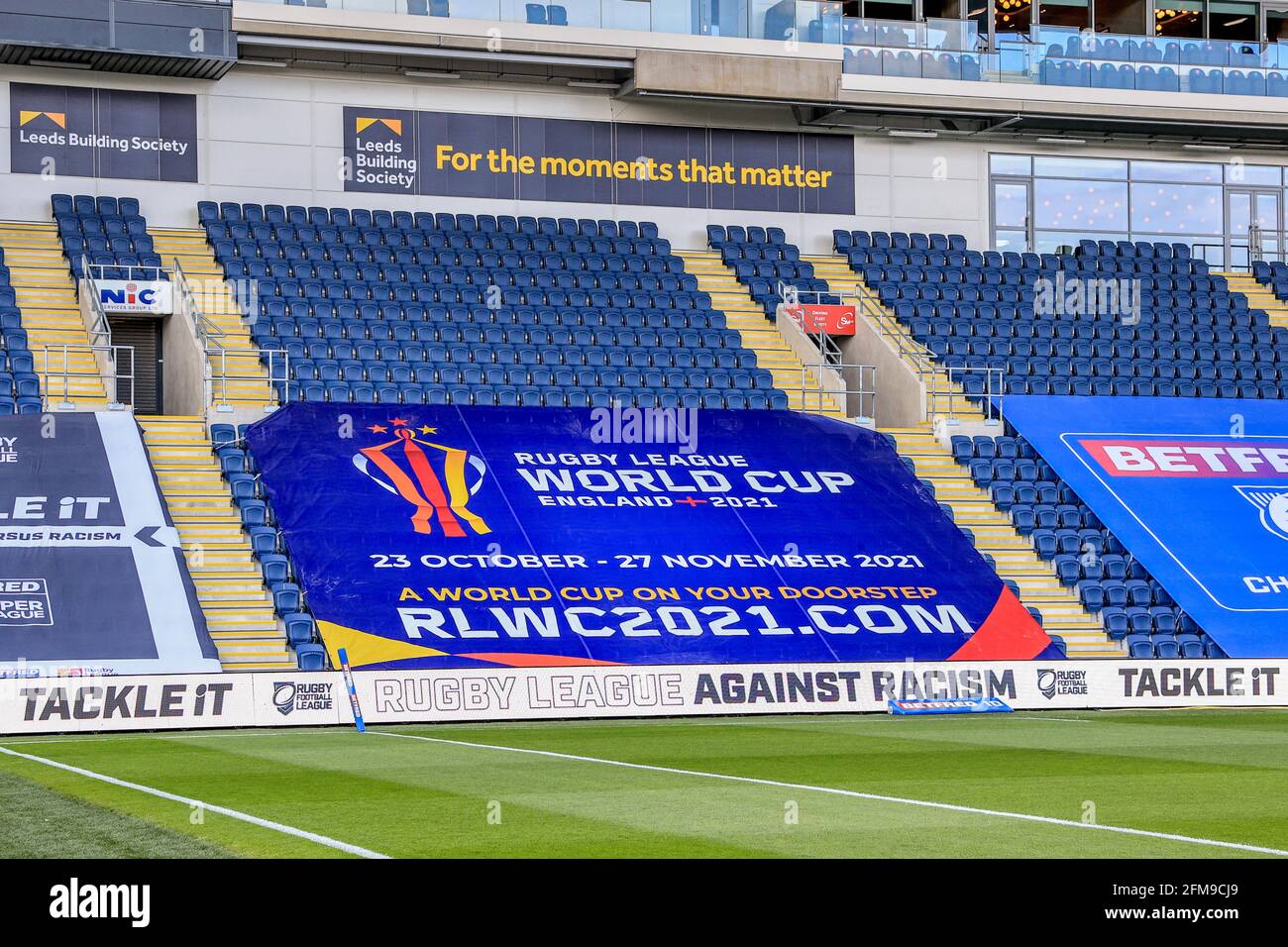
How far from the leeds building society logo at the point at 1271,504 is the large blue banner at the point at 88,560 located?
1669 cm

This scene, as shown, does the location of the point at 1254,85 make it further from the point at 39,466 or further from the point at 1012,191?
the point at 39,466

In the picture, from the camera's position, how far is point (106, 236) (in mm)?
31781

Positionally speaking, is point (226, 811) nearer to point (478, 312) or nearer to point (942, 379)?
point (478, 312)

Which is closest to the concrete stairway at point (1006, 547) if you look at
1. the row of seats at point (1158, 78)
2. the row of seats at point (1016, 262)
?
the row of seats at point (1016, 262)

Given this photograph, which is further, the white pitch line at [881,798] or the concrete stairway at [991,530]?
the concrete stairway at [991,530]

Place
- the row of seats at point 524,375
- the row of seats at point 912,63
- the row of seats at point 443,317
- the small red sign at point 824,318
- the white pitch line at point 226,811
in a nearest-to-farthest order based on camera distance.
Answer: the white pitch line at point 226,811
the row of seats at point 524,375
the row of seats at point 443,317
the small red sign at point 824,318
the row of seats at point 912,63

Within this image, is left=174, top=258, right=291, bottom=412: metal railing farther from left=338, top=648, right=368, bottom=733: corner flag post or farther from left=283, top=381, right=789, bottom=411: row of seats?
left=338, top=648, right=368, bottom=733: corner flag post

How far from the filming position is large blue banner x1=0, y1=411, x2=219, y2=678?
72.2 feet

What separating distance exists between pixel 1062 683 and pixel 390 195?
17.6 metres

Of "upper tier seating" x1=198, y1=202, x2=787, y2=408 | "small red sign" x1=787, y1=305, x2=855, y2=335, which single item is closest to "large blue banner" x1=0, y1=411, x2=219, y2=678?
"upper tier seating" x1=198, y1=202, x2=787, y2=408

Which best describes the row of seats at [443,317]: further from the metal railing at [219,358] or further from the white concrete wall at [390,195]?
the white concrete wall at [390,195]

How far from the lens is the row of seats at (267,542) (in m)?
23.3

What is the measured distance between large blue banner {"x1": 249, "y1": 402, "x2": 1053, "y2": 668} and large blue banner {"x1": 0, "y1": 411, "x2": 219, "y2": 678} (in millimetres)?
1760
